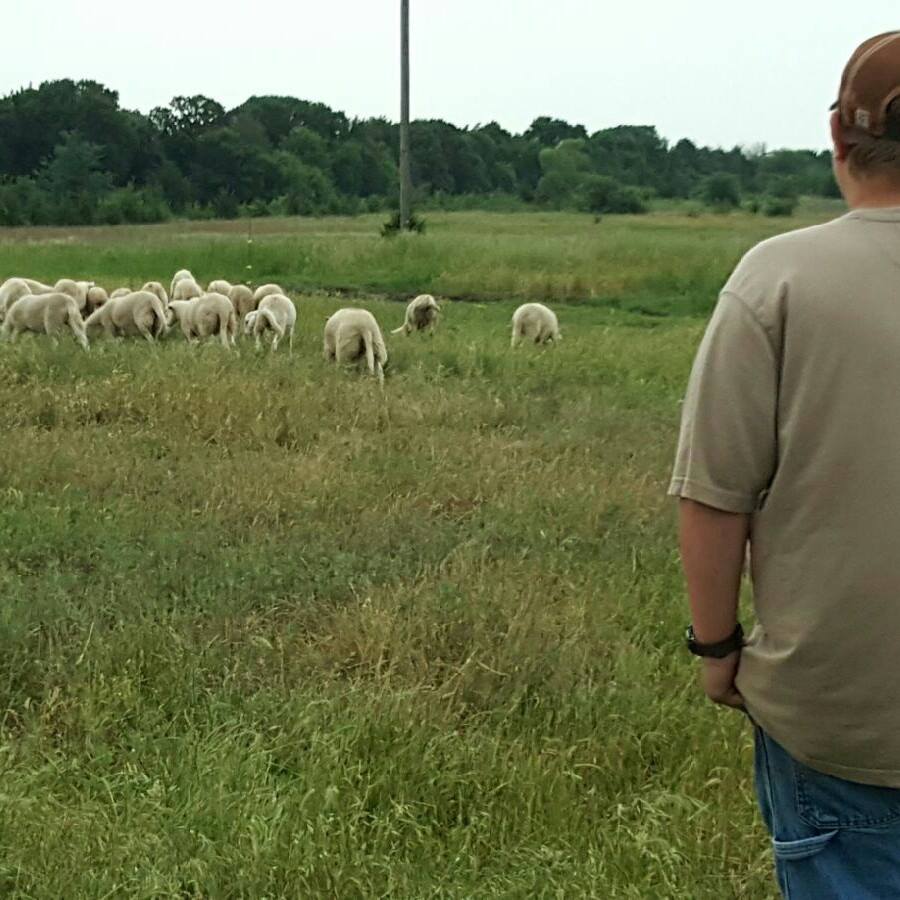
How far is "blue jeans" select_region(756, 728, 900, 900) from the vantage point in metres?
2.13

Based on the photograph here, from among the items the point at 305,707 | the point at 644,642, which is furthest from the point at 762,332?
the point at 644,642

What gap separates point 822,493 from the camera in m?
2.05

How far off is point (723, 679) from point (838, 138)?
960 millimetres

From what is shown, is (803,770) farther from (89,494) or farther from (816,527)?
(89,494)

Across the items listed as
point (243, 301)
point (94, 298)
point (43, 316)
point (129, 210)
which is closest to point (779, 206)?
point (243, 301)

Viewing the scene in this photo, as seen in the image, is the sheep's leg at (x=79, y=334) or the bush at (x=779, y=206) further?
the bush at (x=779, y=206)

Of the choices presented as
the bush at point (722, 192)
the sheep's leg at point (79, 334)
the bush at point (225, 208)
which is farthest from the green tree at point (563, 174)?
the sheep's leg at point (79, 334)

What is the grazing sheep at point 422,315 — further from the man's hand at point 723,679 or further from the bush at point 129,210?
the bush at point 129,210

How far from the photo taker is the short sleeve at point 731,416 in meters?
2.03

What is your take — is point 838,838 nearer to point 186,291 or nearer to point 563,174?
point 186,291

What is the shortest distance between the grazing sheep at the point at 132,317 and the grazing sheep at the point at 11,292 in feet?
5.71

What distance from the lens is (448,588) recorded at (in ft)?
18.2

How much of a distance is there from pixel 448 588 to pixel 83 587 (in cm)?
164

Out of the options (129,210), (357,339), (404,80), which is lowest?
(129,210)
